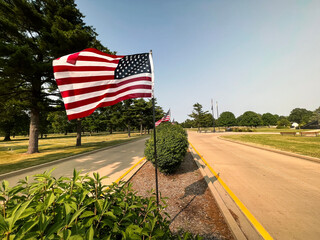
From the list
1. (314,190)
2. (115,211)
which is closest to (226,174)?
(314,190)

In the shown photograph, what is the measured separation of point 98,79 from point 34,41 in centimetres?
1136

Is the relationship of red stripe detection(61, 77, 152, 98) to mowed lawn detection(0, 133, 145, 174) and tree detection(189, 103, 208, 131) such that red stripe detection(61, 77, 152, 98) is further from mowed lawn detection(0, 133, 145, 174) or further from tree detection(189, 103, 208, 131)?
tree detection(189, 103, 208, 131)

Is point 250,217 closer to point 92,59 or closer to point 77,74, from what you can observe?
point 77,74

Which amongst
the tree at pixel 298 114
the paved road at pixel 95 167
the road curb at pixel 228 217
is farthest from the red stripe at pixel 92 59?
the tree at pixel 298 114

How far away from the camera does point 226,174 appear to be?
17.0 ft

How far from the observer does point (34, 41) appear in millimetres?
9562

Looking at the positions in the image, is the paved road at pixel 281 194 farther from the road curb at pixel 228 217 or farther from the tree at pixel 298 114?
the tree at pixel 298 114

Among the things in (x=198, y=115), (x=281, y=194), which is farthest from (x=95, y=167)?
(x=198, y=115)

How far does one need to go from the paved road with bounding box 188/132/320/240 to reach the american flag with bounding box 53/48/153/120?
399 centimetres

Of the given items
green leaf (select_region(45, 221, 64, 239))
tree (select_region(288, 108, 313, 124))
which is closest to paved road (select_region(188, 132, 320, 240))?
green leaf (select_region(45, 221, 64, 239))

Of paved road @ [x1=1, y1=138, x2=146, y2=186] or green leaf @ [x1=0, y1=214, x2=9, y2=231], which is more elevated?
green leaf @ [x1=0, y1=214, x2=9, y2=231]

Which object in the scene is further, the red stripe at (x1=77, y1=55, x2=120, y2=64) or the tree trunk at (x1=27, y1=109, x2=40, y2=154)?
the tree trunk at (x1=27, y1=109, x2=40, y2=154)

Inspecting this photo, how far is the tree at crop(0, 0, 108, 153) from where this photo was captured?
7371 mm

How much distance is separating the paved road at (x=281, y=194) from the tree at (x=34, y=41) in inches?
466
